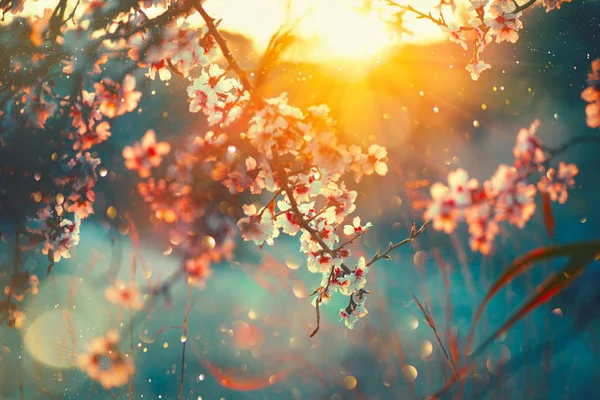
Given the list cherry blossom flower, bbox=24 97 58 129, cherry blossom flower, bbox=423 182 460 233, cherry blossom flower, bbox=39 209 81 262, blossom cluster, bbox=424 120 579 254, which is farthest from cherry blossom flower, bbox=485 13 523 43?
cherry blossom flower, bbox=39 209 81 262

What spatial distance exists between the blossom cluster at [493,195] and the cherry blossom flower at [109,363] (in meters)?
1.17

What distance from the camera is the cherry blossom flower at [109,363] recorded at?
1512mm

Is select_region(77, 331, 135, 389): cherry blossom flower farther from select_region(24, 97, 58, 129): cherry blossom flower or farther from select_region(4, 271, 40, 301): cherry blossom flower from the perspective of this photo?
select_region(24, 97, 58, 129): cherry blossom flower

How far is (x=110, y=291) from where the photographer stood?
1.56 m

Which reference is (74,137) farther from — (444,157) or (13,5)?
(444,157)

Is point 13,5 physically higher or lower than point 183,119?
lower

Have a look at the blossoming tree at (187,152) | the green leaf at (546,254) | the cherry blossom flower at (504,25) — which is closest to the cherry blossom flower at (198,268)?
the blossoming tree at (187,152)

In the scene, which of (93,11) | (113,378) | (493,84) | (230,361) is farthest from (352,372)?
(493,84)

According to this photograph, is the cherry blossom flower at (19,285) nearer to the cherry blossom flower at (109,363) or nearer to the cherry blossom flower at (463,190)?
the cherry blossom flower at (109,363)

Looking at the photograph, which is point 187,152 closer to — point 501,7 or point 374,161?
point 374,161

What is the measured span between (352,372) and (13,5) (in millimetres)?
2261

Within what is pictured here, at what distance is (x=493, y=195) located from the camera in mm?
859

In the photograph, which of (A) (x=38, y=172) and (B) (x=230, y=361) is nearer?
(A) (x=38, y=172)

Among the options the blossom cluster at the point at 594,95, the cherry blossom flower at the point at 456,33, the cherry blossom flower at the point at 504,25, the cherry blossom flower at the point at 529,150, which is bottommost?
the cherry blossom flower at the point at 529,150
